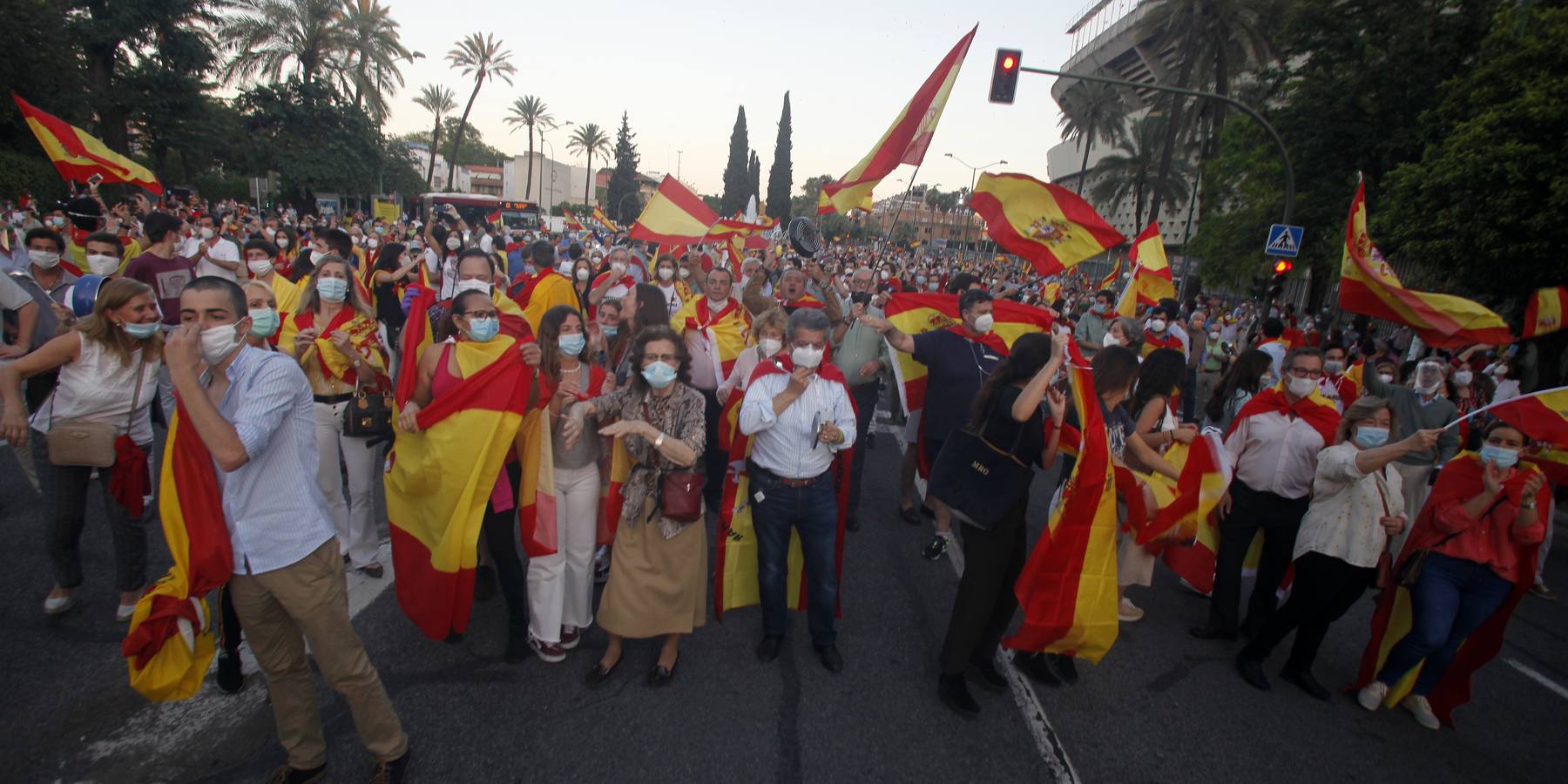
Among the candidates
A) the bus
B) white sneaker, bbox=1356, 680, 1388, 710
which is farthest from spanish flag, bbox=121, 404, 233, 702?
the bus

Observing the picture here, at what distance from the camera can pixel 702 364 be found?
18.6 ft

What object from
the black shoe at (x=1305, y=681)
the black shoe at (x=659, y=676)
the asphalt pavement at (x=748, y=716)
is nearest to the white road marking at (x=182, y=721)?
the asphalt pavement at (x=748, y=716)

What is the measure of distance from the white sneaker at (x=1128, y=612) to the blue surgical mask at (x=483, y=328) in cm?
414

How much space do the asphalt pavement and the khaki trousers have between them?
0.28 m

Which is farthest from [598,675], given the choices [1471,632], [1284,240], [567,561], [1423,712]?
[1284,240]

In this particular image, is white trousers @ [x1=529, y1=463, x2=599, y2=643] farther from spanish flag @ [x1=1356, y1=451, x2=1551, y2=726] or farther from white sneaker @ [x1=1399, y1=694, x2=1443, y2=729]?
white sneaker @ [x1=1399, y1=694, x2=1443, y2=729]

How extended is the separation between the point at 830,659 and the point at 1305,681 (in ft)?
8.84

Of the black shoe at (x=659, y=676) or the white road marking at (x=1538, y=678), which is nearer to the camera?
the black shoe at (x=659, y=676)

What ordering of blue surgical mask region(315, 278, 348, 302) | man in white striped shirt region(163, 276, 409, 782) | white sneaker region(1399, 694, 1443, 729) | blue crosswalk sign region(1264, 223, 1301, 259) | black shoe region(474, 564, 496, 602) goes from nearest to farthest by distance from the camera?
man in white striped shirt region(163, 276, 409, 782)
white sneaker region(1399, 694, 1443, 729)
blue surgical mask region(315, 278, 348, 302)
black shoe region(474, 564, 496, 602)
blue crosswalk sign region(1264, 223, 1301, 259)

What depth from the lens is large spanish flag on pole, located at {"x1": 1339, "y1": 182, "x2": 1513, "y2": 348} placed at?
4598mm

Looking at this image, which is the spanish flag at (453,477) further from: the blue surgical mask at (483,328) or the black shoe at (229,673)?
the black shoe at (229,673)

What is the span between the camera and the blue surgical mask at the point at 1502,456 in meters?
3.61

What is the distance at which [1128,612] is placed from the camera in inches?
189

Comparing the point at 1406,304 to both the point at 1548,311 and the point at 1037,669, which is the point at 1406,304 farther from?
the point at 1548,311
